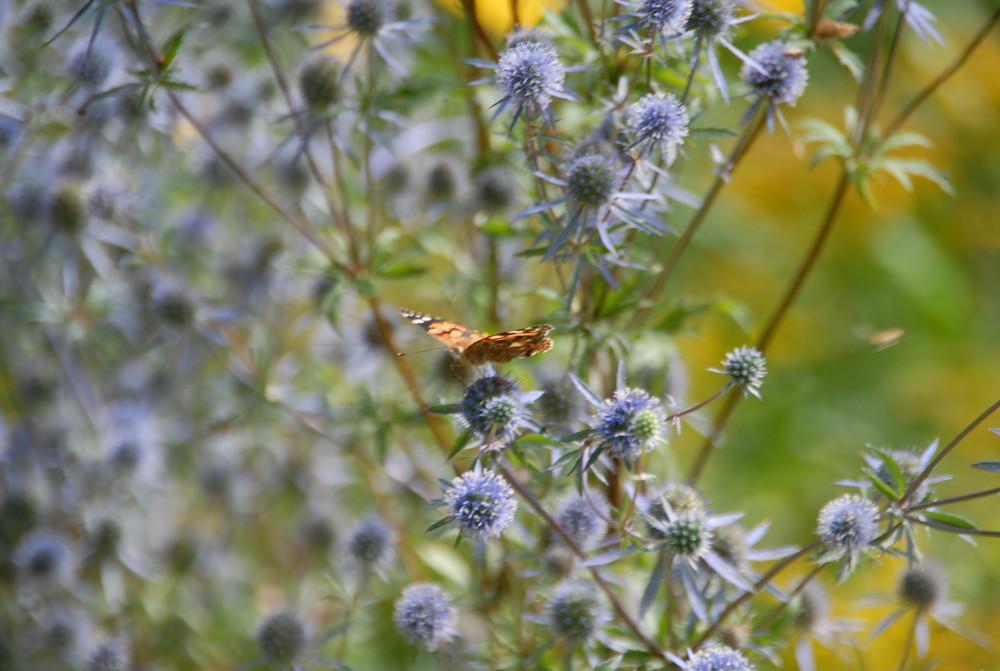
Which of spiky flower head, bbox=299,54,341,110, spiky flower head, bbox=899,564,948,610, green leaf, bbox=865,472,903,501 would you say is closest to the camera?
green leaf, bbox=865,472,903,501

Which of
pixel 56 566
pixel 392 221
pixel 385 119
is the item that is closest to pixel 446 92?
pixel 385 119

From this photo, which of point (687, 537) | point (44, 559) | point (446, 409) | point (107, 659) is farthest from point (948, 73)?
point (44, 559)

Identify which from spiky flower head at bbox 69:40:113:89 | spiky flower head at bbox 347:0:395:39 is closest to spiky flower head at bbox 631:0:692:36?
spiky flower head at bbox 347:0:395:39

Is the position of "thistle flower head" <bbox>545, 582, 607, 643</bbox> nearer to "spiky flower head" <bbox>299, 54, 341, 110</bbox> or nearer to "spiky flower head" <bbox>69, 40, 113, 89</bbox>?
"spiky flower head" <bbox>299, 54, 341, 110</bbox>

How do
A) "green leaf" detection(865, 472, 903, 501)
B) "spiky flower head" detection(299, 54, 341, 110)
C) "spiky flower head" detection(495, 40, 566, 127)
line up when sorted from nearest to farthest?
"green leaf" detection(865, 472, 903, 501) → "spiky flower head" detection(495, 40, 566, 127) → "spiky flower head" detection(299, 54, 341, 110)

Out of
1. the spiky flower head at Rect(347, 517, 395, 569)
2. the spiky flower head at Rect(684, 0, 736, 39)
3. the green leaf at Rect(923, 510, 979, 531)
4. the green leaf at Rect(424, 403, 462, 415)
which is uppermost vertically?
the spiky flower head at Rect(684, 0, 736, 39)

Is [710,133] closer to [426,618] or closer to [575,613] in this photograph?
[575,613]

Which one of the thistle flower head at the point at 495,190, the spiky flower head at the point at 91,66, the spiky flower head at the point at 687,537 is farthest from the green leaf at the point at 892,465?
the spiky flower head at the point at 91,66
